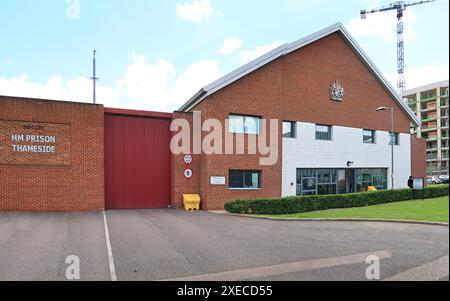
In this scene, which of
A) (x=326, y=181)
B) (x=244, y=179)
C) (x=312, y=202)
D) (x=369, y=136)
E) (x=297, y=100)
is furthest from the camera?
(x=369, y=136)

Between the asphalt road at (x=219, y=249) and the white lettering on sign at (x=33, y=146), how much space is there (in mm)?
3349

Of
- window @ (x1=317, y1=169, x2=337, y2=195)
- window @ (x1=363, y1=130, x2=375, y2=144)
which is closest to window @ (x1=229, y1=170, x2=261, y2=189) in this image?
window @ (x1=317, y1=169, x2=337, y2=195)

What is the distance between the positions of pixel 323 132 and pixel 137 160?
1359 cm

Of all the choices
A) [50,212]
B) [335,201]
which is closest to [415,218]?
[335,201]

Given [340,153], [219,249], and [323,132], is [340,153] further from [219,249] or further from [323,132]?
[219,249]

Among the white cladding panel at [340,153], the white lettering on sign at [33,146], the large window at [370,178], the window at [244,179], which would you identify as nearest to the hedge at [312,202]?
the window at [244,179]

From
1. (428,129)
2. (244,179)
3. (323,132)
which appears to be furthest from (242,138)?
→ (428,129)

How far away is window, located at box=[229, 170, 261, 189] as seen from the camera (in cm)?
1956

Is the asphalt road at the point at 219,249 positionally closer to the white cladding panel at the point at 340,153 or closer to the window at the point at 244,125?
the window at the point at 244,125

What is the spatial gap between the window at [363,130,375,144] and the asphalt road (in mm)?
16168

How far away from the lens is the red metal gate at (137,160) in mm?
17531

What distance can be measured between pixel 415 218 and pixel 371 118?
56.6 ft

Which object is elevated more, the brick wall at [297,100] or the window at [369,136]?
the brick wall at [297,100]

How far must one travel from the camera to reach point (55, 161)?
15.8 meters
